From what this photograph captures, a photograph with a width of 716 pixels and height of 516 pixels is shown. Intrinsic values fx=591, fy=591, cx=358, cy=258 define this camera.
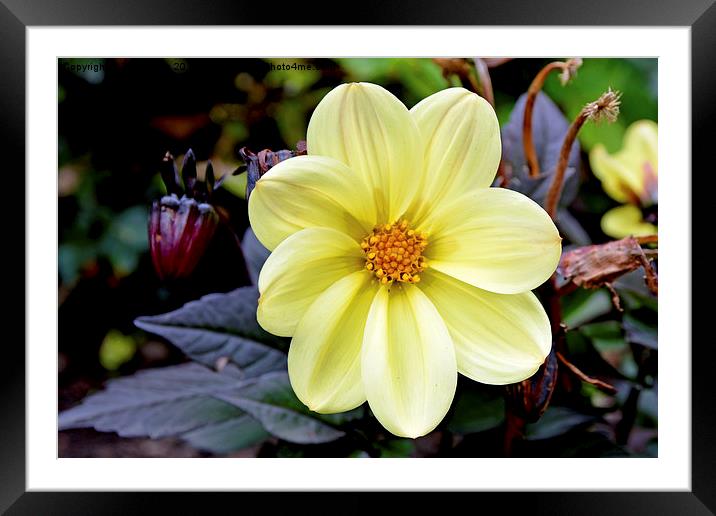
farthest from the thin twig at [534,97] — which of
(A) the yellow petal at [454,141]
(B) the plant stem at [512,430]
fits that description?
(B) the plant stem at [512,430]

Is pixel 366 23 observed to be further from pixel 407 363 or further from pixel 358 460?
pixel 358 460

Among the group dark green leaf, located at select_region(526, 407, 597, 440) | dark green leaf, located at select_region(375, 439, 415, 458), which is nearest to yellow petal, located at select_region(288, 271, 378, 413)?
dark green leaf, located at select_region(375, 439, 415, 458)

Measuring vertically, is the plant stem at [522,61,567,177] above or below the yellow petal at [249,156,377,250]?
above

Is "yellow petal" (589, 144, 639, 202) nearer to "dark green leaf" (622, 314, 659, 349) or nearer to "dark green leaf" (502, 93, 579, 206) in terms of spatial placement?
"dark green leaf" (502, 93, 579, 206)

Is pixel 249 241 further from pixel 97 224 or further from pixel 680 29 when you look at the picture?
pixel 680 29

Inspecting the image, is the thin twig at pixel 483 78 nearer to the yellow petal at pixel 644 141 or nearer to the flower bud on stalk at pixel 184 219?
the yellow petal at pixel 644 141
